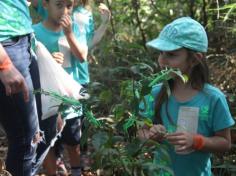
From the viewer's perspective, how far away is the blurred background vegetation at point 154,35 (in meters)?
3.95

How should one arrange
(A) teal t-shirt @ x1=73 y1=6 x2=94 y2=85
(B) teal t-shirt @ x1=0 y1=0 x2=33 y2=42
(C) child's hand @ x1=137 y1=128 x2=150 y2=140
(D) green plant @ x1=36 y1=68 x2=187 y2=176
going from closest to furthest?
(D) green plant @ x1=36 y1=68 x2=187 y2=176 → (C) child's hand @ x1=137 y1=128 x2=150 y2=140 → (B) teal t-shirt @ x1=0 y1=0 x2=33 y2=42 → (A) teal t-shirt @ x1=73 y1=6 x2=94 y2=85

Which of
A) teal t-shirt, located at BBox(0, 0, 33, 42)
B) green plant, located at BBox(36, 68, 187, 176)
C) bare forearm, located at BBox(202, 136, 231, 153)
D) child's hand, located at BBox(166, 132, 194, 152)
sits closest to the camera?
green plant, located at BBox(36, 68, 187, 176)

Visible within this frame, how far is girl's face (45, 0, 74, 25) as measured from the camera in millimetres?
3684

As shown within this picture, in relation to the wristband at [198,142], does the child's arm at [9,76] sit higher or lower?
higher

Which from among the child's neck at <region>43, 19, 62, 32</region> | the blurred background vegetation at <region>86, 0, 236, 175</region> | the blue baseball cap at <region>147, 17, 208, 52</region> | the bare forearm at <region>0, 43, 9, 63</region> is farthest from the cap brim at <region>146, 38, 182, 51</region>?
the child's neck at <region>43, 19, 62, 32</region>

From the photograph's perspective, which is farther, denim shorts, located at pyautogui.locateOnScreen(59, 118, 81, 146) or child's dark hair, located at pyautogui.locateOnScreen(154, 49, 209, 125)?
denim shorts, located at pyautogui.locateOnScreen(59, 118, 81, 146)

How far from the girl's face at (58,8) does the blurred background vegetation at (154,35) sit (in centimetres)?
54

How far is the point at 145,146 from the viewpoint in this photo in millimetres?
1915

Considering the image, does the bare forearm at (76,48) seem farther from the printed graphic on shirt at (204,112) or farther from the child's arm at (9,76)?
the printed graphic on shirt at (204,112)

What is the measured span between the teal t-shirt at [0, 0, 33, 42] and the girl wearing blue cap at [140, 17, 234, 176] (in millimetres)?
669

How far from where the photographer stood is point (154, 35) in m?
5.95

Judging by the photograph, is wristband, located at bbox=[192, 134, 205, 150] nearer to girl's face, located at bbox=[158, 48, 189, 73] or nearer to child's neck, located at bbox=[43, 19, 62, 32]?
girl's face, located at bbox=[158, 48, 189, 73]

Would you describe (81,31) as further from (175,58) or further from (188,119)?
(188,119)

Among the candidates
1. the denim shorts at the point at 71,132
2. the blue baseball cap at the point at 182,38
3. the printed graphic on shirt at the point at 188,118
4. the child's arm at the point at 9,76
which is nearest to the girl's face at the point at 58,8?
the denim shorts at the point at 71,132
